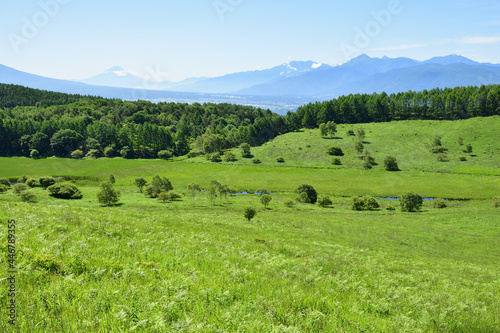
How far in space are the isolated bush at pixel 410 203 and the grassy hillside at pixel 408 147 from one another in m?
47.8

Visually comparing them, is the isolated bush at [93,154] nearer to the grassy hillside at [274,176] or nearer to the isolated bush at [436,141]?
the grassy hillside at [274,176]

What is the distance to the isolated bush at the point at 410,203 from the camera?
6334 cm

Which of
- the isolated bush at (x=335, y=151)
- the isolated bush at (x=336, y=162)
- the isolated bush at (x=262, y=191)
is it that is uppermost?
the isolated bush at (x=335, y=151)

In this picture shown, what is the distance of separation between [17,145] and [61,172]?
65.4 meters

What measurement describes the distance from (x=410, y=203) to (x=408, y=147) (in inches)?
3039

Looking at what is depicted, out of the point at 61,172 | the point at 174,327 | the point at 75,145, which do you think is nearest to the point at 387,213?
the point at 174,327

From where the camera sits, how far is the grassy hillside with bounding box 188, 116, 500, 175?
107062 millimetres

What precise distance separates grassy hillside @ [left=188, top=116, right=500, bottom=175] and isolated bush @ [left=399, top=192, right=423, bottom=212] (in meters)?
47.8

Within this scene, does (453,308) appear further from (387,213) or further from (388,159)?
(388,159)

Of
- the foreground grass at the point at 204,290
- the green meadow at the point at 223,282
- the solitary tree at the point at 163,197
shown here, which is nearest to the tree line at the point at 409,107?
the solitary tree at the point at 163,197

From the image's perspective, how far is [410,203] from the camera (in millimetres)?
63219

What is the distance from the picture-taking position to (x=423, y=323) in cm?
903

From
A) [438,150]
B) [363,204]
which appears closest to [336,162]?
[438,150]

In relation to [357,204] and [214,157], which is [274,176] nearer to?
[357,204]
